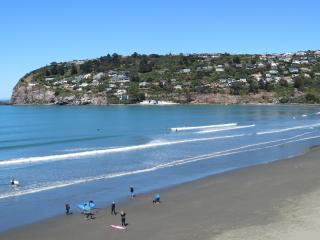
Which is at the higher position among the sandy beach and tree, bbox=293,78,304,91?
tree, bbox=293,78,304,91

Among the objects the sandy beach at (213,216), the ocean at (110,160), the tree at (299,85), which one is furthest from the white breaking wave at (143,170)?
the tree at (299,85)

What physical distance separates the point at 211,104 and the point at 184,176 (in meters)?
154

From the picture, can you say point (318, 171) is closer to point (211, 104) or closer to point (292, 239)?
point (292, 239)

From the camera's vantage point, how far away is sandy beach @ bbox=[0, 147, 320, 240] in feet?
75.5

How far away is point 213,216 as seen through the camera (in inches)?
1025

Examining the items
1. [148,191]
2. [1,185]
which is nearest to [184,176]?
[148,191]

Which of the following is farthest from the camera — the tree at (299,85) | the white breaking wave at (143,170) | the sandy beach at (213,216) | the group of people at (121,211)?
the tree at (299,85)

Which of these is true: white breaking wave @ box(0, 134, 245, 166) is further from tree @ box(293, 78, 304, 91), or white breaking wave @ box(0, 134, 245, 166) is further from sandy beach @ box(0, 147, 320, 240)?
tree @ box(293, 78, 304, 91)

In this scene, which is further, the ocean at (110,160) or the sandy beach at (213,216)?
the ocean at (110,160)

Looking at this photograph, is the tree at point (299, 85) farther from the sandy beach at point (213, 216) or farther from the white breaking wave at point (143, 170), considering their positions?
the sandy beach at point (213, 216)

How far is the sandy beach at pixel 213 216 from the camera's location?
23000 millimetres

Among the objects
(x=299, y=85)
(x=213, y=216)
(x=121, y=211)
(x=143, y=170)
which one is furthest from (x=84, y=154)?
(x=299, y=85)

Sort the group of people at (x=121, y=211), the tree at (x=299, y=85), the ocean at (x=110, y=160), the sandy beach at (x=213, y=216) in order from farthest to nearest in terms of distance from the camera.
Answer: the tree at (x=299, y=85), the ocean at (x=110, y=160), the group of people at (x=121, y=211), the sandy beach at (x=213, y=216)

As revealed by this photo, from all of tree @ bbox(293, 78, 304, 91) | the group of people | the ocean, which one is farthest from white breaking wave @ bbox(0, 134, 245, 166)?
tree @ bbox(293, 78, 304, 91)
